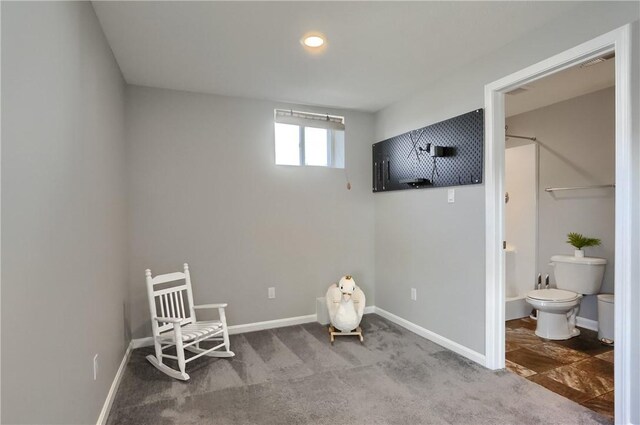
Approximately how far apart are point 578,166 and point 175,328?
13.7 ft

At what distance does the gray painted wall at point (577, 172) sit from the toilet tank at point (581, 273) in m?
0.14

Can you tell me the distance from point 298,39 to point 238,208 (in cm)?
178

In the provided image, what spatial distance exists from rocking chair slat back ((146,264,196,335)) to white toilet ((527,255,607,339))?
3.24 m

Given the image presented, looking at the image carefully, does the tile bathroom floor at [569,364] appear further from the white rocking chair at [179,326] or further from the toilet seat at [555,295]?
the white rocking chair at [179,326]

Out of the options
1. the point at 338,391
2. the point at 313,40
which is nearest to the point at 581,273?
the point at 338,391

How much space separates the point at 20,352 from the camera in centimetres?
109

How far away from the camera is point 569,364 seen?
2.82m

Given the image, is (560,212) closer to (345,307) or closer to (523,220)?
(523,220)

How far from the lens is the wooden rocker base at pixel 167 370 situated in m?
2.55

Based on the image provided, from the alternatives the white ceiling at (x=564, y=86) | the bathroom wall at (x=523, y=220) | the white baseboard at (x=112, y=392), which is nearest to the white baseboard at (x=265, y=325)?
the white baseboard at (x=112, y=392)

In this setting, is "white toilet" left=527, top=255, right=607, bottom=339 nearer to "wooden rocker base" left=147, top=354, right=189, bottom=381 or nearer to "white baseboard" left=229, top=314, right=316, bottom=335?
"white baseboard" left=229, top=314, right=316, bottom=335

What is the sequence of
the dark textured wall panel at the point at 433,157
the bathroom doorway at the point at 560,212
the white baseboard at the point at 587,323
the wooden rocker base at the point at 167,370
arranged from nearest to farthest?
the wooden rocker base at the point at 167,370 → the dark textured wall panel at the point at 433,157 → the bathroom doorway at the point at 560,212 → the white baseboard at the point at 587,323

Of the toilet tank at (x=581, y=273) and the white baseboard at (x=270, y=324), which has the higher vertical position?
the toilet tank at (x=581, y=273)

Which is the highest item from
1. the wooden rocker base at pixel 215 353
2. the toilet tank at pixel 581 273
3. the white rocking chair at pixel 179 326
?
the toilet tank at pixel 581 273
